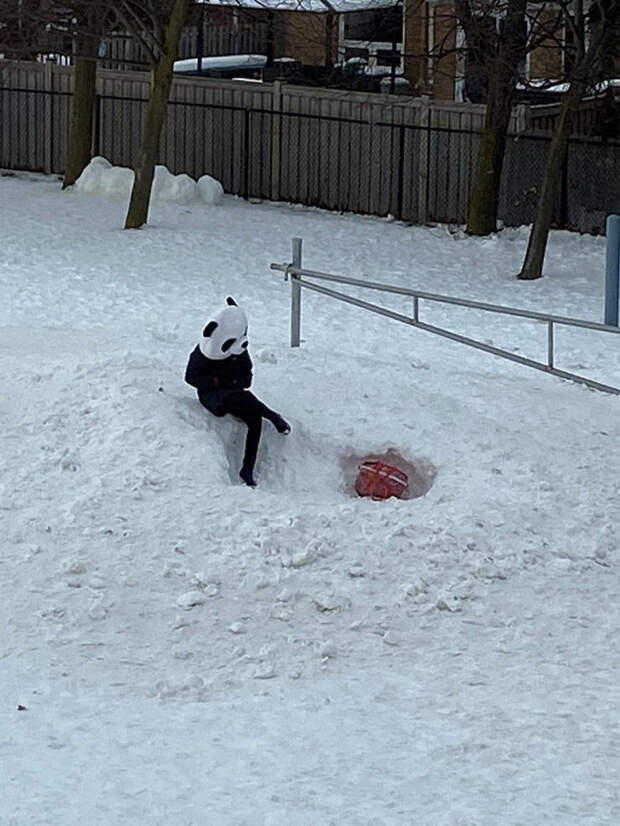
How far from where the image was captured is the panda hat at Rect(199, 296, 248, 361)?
33.3ft

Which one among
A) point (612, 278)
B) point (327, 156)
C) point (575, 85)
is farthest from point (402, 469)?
point (327, 156)

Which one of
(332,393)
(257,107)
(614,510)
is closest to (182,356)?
(332,393)

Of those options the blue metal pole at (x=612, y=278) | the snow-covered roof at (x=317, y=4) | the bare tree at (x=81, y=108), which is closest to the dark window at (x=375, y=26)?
the snow-covered roof at (x=317, y=4)

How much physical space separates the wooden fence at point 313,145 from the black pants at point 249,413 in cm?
1281

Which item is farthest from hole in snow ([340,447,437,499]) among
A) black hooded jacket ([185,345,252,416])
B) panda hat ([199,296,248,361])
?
panda hat ([199,296,248,361])

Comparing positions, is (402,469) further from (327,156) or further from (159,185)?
(327,156)

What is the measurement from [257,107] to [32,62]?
14.7 feet

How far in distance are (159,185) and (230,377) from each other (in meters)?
13.6

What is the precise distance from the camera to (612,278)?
15.9 m

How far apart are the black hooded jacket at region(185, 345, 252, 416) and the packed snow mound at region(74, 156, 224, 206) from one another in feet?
43.6

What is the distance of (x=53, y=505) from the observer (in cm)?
961

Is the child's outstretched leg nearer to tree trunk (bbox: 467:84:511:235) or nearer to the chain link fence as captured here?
tree trunk (bbox: 467:84:511:235)

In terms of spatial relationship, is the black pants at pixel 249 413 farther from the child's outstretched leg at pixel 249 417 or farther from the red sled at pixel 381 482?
the red sled at pixel 381 482

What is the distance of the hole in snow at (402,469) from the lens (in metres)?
10.2
